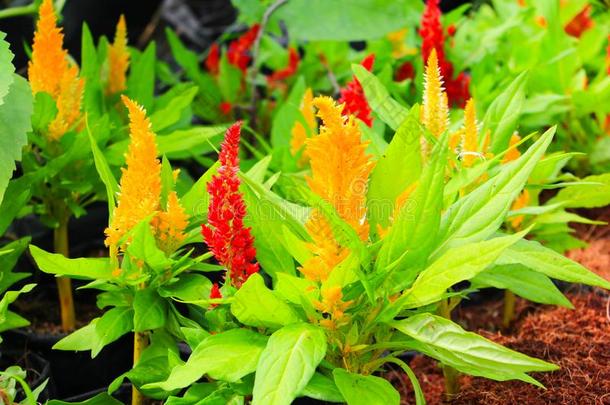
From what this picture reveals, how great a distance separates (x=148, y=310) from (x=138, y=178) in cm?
22

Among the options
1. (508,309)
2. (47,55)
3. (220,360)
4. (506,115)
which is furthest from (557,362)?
(47,55)

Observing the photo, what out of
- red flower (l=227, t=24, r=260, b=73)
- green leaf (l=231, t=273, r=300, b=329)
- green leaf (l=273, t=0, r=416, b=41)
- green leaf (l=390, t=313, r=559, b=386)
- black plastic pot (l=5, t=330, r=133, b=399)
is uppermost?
green leaf (l=273, t=0, r=416, b=41)

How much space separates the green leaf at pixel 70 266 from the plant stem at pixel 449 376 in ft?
1.95

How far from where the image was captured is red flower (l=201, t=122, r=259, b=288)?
115 cm

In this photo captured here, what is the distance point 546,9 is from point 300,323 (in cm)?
145

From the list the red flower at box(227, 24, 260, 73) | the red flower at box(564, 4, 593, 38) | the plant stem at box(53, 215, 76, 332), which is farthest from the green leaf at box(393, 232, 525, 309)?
the red flower at box(564, 4, 593, 38)

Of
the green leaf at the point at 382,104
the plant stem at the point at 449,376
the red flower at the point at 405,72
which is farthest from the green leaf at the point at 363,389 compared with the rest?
the red flower at the point at 405,72

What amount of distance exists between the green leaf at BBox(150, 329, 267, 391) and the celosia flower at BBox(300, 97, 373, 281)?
0.14 m

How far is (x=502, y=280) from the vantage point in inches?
55.8

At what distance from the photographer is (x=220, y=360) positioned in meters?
1.13

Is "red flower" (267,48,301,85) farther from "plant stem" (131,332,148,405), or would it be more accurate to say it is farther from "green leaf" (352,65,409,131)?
"plant stem" (131,332,148,405)

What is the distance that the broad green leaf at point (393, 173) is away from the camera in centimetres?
128

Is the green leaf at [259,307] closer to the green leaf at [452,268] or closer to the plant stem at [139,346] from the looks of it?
the green leaf at [452,268]

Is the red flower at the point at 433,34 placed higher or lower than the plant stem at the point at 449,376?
higher
